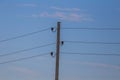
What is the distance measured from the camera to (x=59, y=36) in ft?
93.2

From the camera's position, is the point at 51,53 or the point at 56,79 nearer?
the point at 56,79

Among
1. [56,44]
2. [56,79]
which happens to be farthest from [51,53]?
[56,79]

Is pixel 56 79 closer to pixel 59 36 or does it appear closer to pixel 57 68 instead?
pixel 57 68

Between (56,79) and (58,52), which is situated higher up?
(58,52)

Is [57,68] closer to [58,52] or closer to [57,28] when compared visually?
[58,52]

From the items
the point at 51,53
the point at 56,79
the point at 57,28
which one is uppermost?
the point at 57,28

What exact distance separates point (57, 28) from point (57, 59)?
292cm

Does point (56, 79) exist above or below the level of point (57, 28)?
below

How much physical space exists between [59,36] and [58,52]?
5.04 ft

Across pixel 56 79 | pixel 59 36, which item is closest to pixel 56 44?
pixel 59 36

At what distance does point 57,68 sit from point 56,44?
2242mm

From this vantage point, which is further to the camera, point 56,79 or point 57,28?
point 57,28

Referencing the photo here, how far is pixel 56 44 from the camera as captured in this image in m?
28.2

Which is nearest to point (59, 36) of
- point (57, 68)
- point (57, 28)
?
point (57, 28)
